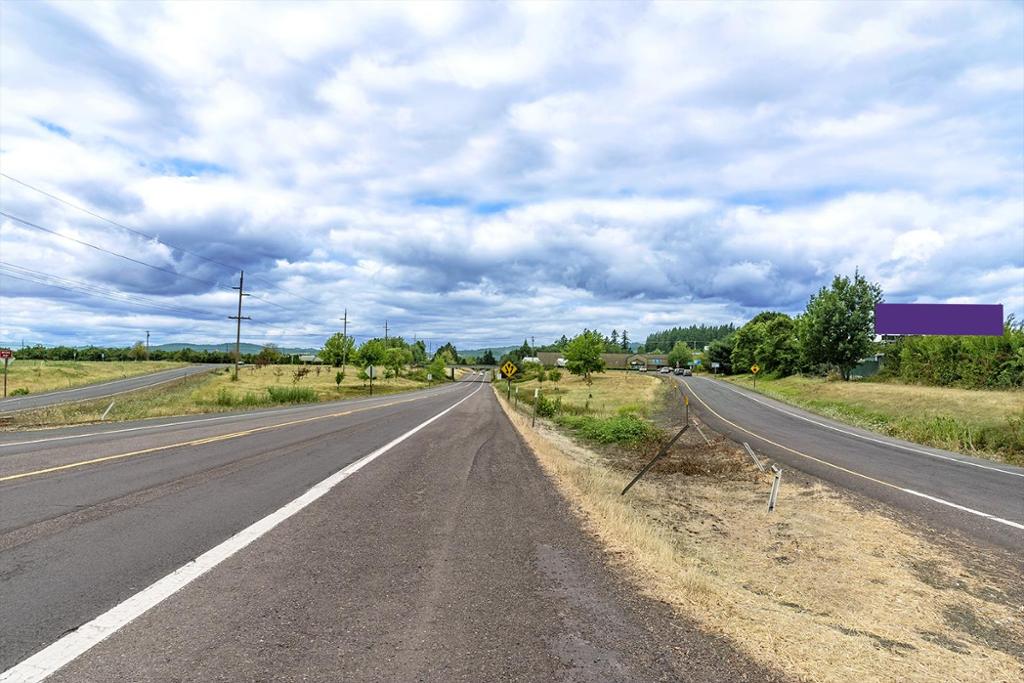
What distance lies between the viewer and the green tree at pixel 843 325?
2272 inches

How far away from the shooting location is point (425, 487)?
357 inches

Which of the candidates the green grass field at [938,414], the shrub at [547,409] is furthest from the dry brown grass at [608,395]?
the green grass field at [938,414]

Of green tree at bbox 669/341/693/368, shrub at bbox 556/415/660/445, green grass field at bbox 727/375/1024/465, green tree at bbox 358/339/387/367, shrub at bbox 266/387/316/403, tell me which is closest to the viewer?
green grass field at bbox 727/375/1024/465

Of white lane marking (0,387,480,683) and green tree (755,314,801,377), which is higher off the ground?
green tree (755,314,801,377)

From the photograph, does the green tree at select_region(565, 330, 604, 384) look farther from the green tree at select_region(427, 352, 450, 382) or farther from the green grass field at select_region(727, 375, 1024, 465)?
the green tree at select_region(427, 352, 450, 382)

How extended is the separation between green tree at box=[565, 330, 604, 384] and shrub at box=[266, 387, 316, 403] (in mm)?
39553

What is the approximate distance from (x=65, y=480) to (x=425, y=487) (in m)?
5.44

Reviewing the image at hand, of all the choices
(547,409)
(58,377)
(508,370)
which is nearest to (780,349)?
(547,409)

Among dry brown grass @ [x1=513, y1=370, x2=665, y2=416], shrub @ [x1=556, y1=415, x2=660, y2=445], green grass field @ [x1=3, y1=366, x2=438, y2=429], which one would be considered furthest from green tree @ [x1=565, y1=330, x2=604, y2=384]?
shrub @ [x1=556, y1=415, x2=660, y2=445]

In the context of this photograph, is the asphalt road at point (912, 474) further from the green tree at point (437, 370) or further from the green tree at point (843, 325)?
the green tree at point (437, 370)

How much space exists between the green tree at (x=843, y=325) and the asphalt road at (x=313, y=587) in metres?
59.2

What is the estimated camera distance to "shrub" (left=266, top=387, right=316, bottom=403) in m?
40.3

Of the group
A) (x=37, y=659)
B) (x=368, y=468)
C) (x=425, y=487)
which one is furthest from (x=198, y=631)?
(x=368, y=468)

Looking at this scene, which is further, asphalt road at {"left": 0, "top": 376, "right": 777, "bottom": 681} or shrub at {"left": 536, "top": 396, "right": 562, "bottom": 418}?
shrub at {"left": 536, "top": 396, "right": 562, "bottom": 418}
